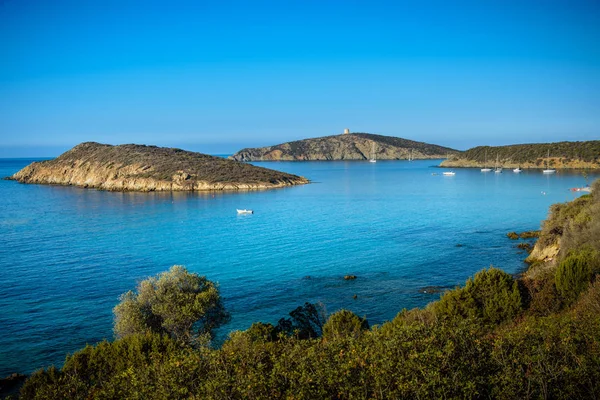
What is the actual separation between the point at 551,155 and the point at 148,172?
5532 inches

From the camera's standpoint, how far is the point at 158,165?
12056cm

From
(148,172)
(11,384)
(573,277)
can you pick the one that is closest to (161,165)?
(148,172)

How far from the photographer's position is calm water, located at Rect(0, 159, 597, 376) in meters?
29.0

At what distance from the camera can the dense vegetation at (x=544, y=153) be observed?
531ft

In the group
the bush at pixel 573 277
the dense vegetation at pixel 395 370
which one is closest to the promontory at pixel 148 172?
the bush at pixel 573 277

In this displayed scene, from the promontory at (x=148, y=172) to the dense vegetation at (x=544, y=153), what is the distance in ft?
317

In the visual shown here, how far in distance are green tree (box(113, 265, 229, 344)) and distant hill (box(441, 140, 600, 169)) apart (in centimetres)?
16432

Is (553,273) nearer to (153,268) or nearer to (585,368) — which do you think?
(585,368)

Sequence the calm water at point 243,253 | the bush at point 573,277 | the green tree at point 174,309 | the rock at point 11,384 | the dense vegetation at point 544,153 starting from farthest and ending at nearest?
the dense vegetation at point 544,153 → the calm water at point 243,253 → the bush at point 573,277 → the green tree at point 174,309 → the rock at point 11,384

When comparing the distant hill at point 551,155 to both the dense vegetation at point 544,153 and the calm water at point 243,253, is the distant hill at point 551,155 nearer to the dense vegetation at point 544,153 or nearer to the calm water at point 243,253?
the dense vegetation at point 544,153

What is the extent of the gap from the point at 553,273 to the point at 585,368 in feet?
52.2

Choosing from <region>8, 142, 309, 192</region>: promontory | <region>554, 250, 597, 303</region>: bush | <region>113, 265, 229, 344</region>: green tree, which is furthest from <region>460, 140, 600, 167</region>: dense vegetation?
<region>113, 265, 229, 344</region>: green tree

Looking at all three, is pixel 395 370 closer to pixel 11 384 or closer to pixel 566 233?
pixel 11 384

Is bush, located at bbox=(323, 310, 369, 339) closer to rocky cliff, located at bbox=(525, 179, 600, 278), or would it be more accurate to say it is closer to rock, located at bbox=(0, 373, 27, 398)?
rocky cliff, located at bbox=(525, 179, 600, 278)
